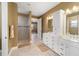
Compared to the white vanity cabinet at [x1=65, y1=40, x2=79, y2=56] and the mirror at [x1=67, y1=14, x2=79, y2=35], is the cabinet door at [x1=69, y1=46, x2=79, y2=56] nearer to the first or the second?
the white vanity cabinet at [x1=65, y1=40, x2=79, y2=56]

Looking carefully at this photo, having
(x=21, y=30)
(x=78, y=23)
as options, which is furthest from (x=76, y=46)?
(x=21, y=30)

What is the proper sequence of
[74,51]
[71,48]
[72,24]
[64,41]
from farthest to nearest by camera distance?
1. [72,24]
2. [64,41]
3. [71,48]
4. [74,51]

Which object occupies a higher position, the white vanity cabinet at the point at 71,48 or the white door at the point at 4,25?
the white door at the point at 4,25

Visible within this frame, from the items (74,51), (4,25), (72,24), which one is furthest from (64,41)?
(4,25)

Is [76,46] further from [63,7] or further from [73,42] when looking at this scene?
[63,7]

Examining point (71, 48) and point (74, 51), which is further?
point (71, 48)

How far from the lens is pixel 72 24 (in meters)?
4.02

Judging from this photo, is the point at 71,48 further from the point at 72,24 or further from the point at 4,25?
the point at 4,25

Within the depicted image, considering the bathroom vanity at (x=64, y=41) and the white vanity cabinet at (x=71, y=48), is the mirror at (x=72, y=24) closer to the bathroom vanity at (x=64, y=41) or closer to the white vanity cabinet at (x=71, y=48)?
the bathroom vanity at (x=64, y=41)

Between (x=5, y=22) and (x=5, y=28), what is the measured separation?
17 centimetres

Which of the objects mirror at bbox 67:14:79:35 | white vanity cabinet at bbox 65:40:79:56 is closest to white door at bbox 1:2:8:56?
white vanity cabinet at bbox 65:40:79:56

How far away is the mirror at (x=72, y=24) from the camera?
378cm

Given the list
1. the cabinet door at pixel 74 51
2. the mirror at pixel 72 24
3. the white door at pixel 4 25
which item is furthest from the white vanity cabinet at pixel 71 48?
the white door at pixel 4 25

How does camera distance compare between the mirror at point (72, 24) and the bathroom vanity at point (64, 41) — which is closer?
the bathroom vanity at point (64, 41)
